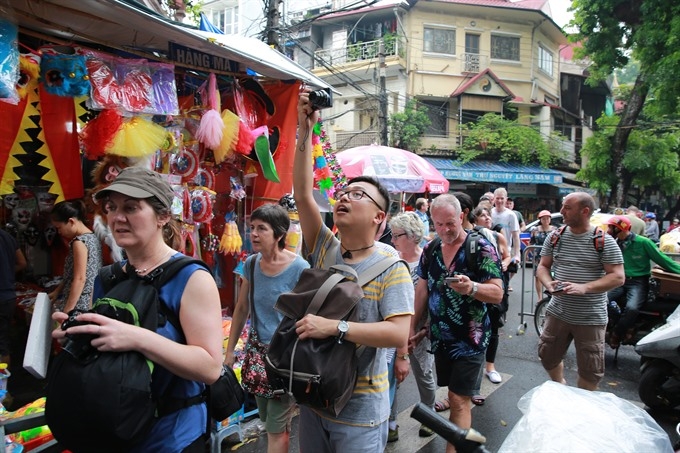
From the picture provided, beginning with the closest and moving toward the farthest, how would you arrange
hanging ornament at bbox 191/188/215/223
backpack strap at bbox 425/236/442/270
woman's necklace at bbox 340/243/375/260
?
woman's necklace at bbox 340/243/375/260 → backpack strap at bbox 425/236/442/270 → hanging ornament at bbox 191/188/215/223

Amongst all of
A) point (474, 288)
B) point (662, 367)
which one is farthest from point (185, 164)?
point (662, 367)

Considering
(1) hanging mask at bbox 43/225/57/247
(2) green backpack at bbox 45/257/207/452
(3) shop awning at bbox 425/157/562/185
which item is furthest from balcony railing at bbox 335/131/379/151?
(2) green backpack at bbox 45/257/207/452

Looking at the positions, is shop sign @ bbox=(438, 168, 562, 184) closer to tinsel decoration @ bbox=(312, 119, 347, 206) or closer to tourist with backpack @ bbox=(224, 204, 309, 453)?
tinsel decoration @ bbox=(312, 119, 347, 206)

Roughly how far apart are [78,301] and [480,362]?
329 centimetres

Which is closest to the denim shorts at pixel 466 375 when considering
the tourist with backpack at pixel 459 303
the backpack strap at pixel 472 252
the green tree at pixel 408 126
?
Result: the tourist with backpack at pixel 459 303

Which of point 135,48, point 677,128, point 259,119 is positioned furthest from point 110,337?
point 677,128

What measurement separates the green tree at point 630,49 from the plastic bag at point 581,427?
45.3 ft

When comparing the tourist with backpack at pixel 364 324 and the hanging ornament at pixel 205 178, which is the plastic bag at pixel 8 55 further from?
the tourist with backpack at pixel 364 324

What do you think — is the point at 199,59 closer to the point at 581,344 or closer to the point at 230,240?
the point at 230,240

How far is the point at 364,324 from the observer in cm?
180

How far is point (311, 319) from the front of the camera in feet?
5.65

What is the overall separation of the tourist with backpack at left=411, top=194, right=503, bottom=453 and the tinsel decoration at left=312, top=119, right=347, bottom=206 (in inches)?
104

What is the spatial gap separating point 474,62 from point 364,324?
2469cm

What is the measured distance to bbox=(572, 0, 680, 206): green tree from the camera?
12.6 metres
